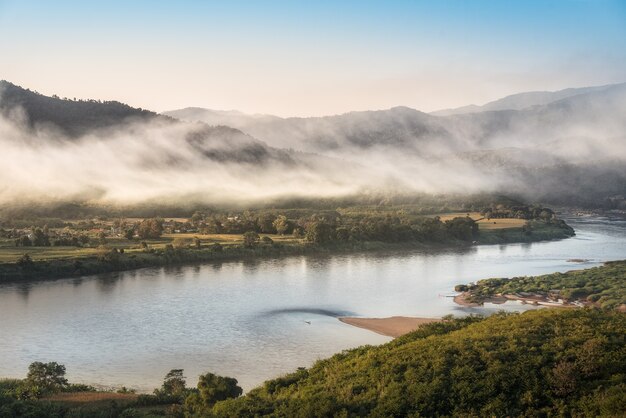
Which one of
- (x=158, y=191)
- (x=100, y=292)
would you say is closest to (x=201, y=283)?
(x=100, y=292)

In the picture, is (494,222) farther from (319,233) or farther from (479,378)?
(479,378)

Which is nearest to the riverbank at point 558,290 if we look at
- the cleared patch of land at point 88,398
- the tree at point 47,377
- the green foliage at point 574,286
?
the green foliage at point 574,286

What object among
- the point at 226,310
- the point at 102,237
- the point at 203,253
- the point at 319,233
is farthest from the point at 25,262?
the point at 319,233

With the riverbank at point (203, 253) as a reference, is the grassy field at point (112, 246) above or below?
above

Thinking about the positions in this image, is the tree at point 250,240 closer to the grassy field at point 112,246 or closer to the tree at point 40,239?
the grassy field at point 112,246

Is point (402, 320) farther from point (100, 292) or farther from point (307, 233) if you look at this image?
point (307, 233)

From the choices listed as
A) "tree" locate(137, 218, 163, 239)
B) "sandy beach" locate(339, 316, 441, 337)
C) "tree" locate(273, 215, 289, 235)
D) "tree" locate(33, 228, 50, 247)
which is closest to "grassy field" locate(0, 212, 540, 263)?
"tree" locate(137, 218, 163, 239)

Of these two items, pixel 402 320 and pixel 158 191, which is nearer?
pixel 402 320
